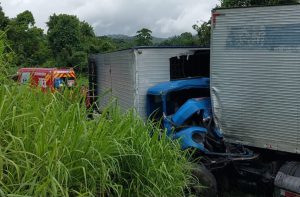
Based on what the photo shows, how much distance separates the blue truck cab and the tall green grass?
240 cm

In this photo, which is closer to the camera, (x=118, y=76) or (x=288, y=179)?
(x=288, y=179)

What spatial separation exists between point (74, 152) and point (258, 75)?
3430 millimetres

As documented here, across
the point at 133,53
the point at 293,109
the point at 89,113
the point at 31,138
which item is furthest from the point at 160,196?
the point at 133,53

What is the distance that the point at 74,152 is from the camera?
10.4 ft

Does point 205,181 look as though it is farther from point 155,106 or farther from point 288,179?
point 155,106

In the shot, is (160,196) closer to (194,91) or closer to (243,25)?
→ (243,25)

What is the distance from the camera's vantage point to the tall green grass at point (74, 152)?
2943mm

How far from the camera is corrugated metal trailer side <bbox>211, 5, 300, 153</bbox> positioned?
566 centimetres

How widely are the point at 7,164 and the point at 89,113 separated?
1.02 m

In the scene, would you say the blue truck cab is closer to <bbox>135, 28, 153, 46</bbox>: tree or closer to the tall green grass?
the tall green grass

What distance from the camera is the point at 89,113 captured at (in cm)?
386

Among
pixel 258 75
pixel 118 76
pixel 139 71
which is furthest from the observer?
Answer: pixel 118 76

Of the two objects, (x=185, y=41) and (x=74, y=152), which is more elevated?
(x=185, y=41)

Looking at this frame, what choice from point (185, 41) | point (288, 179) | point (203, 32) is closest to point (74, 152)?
point (288, 179)
